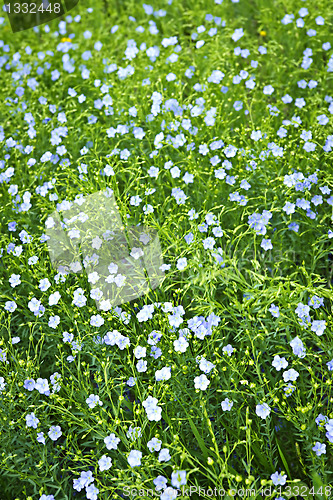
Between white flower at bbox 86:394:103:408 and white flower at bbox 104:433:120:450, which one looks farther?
white flower at bbox 86:394:103:408

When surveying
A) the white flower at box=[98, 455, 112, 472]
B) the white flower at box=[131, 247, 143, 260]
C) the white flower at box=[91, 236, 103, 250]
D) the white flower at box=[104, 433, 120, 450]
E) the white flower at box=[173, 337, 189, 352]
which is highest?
the white flower at box=[91, 236, 103, 250]

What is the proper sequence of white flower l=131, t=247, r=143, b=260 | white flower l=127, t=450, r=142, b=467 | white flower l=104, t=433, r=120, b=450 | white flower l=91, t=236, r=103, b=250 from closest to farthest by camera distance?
1. white flower l=127, t=450, r=142, b=467
2. white flower l=104, t=433, r=120, b=450
3. white flower l=131, t=247, r=143, b=260
4. white flower l=91, t=236, r=103, b=250

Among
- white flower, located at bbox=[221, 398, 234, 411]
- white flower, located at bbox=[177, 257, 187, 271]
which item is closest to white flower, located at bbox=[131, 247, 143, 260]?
white flower, located at bbox=[177, 257, 187, 271]

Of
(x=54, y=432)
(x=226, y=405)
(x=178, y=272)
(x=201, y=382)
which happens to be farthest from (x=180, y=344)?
(x=54, y=432)

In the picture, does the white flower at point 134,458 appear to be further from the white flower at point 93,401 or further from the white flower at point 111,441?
the white flower at point 93,401

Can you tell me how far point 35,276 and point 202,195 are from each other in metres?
1.21

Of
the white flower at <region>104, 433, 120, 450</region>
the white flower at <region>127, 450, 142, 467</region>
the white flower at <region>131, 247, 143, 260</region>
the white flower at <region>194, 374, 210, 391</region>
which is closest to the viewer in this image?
the white flower at <region>127, 450, 142, 467</region>

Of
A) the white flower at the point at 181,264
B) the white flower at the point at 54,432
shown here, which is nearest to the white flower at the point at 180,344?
the white flower at the point at 181,264

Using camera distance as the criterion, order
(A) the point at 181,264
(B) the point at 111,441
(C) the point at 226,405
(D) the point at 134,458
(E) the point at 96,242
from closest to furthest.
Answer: (D) the point at 134,458
(B) the point at 111,441
(C) the point at 226,405
(A) the point at 181,264
(E) the point at 96,242

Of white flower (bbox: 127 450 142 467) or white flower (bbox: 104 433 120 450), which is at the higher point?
white flower (bbox: 127 450 142 467)

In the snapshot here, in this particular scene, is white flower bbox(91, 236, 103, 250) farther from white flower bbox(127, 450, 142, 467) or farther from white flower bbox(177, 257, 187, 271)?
white flower bbox(127, 450, 142, 467)

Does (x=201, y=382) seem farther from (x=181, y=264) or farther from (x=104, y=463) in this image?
(x=181, y=264)

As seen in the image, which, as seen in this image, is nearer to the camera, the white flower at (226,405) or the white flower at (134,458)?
the white flower at (134,458)

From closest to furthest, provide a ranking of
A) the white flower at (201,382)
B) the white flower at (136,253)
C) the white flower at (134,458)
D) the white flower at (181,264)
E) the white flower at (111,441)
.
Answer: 1. the white flower at (134,458)
2. the white flower at (111,441)
3. the white flower at (201,382)
4. the white flower at (181,264)
5. the white flower at (136,253)
